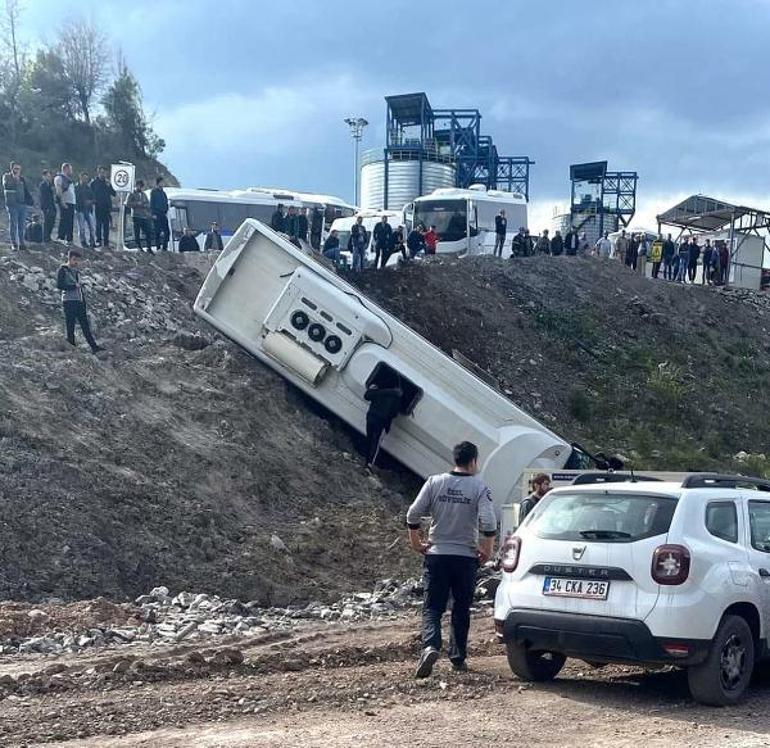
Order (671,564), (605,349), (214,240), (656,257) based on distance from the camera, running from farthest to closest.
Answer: (656,257) < (214,240) < (605,349) < (671,564)

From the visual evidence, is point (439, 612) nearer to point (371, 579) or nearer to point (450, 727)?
point (450, 727)

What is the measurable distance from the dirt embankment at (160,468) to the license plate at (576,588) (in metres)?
5.07

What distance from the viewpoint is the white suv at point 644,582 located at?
21.8 feet

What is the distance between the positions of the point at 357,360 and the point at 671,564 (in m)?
9.81

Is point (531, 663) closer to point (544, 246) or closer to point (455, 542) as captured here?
point (455, 542)

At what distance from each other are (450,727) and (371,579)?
6414mm

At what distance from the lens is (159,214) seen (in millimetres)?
21859

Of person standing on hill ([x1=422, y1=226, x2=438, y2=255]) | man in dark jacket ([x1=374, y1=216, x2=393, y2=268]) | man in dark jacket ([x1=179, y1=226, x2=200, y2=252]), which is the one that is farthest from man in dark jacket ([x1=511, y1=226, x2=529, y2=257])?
man in dark jacket ([x1=179, y1=226, x2=200, y2=252])

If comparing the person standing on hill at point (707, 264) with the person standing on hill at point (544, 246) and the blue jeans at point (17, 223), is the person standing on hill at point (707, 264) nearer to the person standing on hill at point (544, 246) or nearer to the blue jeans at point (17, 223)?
the person standing on hill at point (544, 246)

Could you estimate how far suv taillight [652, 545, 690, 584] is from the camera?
6.65 m

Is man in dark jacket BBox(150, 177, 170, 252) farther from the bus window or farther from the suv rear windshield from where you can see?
Result: the suv rear windshield

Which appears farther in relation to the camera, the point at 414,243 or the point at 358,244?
the point at 414,243

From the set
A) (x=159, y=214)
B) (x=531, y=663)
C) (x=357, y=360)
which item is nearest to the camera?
(x=531, y=663)

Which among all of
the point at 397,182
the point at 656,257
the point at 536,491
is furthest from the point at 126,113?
the point at 536,491
